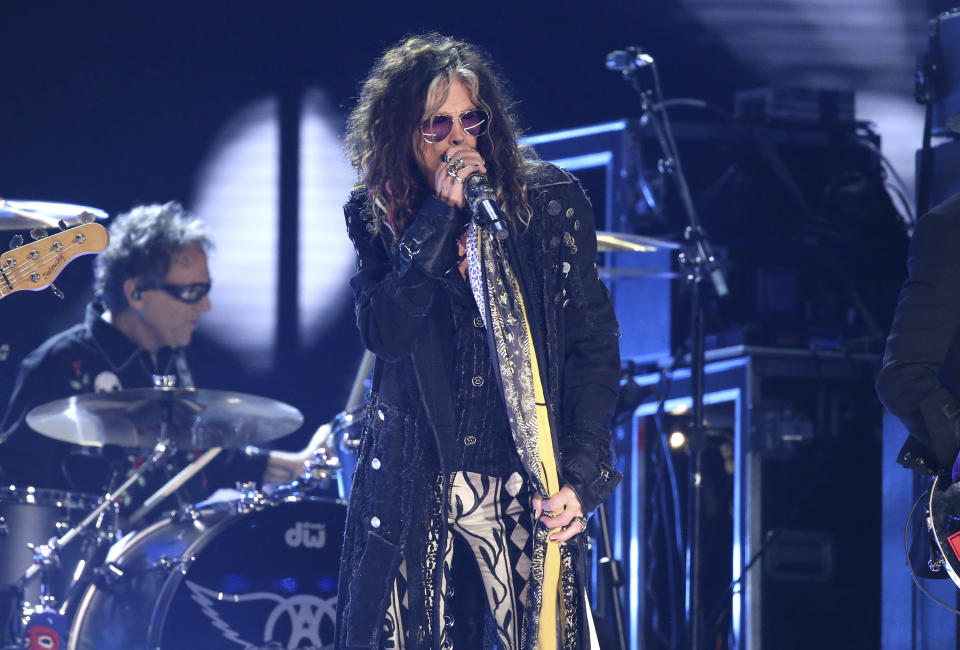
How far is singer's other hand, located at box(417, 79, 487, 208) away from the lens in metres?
2.30

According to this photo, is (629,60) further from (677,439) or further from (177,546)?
(177,546)

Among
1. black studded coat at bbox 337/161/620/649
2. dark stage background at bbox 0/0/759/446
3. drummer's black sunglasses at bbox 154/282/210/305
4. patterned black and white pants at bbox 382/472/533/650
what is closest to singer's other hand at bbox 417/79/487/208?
black studded coat at bbox 337/161/620/649

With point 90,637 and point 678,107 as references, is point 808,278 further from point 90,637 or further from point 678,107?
point 90,637

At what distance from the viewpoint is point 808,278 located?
16.0 ft

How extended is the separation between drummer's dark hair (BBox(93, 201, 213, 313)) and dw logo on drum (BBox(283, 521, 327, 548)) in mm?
1525

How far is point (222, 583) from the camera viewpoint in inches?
161

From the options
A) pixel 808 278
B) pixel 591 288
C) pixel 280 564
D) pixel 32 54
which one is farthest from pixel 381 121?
pixel 32 54

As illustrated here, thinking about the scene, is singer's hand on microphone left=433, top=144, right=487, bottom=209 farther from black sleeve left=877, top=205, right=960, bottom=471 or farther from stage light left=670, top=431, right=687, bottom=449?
stage light left=670, top=431, right=687, bottom=449

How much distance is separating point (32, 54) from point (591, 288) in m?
3.98

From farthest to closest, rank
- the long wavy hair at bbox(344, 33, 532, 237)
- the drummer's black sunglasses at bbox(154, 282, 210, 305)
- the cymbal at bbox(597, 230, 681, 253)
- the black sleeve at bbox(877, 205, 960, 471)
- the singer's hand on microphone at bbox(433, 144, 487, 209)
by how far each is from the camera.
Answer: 1. the drummer's black sunglasses at bbox(154, 282, 210, 305)
2. the cymbal at bbox(597, 230, 681, 253)
3. the black sleeve at bbox(877, 205, 960, 471)
4. the long wavy hair at bbox(344, 33, 532, 237)
5. the singer's hand on microphone at bbox(433, 144, 487, 209)

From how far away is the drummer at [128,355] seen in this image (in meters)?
4.79

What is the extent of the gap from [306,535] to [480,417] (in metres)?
2.02

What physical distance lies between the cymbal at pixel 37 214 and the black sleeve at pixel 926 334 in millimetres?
2193

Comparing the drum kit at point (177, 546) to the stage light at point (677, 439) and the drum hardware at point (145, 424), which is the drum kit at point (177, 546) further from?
the stage light at point (677, 439)
